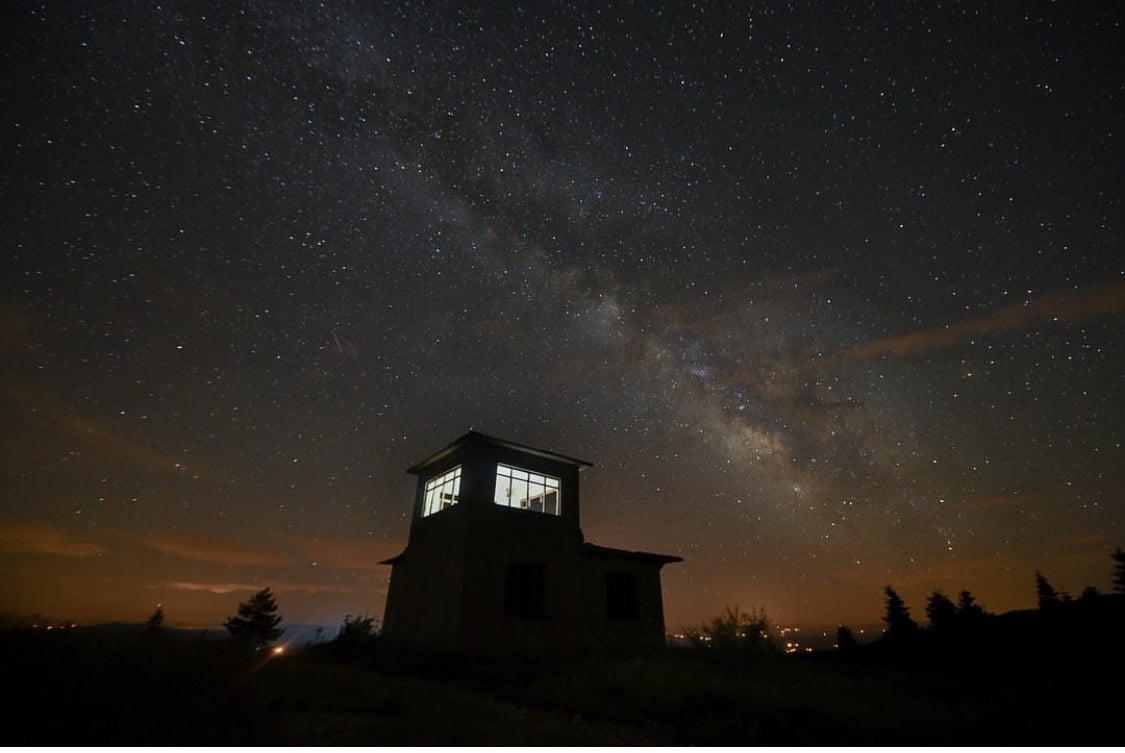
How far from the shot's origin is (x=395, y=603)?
18.5 meters

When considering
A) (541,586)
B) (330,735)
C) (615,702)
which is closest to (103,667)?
(330,735)

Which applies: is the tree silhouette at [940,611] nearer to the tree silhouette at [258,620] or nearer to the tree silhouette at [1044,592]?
the tree silhouette at [1044,592]

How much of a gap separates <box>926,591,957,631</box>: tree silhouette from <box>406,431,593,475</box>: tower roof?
4701 cm

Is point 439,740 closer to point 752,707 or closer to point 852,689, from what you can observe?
point 752,707

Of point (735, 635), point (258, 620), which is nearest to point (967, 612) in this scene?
point (735, 635)

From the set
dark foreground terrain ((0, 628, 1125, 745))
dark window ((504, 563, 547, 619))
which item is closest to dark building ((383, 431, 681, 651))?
dark window ((504, 563, 547, 619))

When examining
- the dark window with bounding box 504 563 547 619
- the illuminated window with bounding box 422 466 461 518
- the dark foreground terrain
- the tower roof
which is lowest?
the dark foreground terrain

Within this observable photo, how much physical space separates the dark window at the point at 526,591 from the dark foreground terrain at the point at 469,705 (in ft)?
11.8

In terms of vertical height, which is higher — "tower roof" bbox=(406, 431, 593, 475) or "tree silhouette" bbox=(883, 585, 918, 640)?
"tower roof" bbox=(406, 431, 593, 475)

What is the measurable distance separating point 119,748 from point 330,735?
2191 millimetres

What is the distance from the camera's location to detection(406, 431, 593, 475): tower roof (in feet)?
56.5

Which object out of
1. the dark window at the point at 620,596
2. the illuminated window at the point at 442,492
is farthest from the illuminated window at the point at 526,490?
the dark window at the point at 620,596

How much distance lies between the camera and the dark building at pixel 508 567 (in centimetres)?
1530

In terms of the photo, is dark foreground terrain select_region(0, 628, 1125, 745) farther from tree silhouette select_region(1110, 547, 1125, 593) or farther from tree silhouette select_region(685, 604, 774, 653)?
tree silhouette select_region(1110, 547, 1125, 593)
